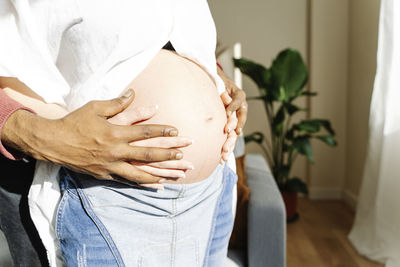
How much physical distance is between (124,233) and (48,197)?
156mm

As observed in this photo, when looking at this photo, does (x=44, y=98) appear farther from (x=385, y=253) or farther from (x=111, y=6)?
(x=385, y=253)

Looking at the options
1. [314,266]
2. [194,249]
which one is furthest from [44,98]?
[314,266]

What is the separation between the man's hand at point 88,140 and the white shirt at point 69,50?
81 millimetres

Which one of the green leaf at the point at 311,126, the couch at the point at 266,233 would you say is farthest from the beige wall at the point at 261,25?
the couch at the point at 266,233

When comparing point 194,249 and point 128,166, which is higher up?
point 128,166

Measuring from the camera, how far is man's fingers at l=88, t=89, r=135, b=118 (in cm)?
62

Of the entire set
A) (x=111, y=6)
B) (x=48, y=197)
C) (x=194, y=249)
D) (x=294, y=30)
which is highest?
(x=294, y=30)

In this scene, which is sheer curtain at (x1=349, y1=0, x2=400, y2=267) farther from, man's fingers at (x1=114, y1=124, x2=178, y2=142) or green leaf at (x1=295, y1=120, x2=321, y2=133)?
man's fingers at (x1=114, y1=124, x2=178, y2=142)

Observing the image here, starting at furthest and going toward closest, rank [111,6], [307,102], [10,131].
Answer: [307,102] < [111,6] < [10,131]

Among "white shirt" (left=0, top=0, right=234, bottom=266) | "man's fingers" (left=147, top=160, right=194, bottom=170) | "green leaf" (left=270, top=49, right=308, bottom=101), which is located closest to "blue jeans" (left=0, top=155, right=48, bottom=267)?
"white shirt" (left=0, top=0, right=234, bottom=266)

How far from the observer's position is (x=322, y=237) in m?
2.40

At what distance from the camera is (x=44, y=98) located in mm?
702

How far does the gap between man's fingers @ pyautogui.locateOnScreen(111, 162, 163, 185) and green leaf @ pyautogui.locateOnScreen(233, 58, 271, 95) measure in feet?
6.63

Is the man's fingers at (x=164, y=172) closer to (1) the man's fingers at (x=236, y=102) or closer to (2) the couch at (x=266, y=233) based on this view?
(1) the man's fingers at (x=236, y=102)
